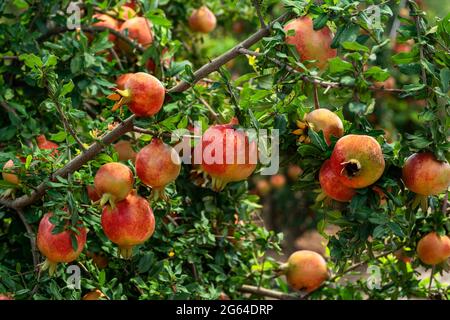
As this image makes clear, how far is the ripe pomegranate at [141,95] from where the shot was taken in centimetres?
129

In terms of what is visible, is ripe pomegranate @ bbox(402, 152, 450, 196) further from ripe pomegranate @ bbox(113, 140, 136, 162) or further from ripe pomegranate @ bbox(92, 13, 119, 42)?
ripe pomegranate @ bbox(92, 13, 119, 42)

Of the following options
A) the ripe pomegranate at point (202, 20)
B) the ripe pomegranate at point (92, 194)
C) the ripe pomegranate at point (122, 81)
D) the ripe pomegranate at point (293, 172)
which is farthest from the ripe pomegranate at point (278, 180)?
the ripe pomegranate at point (92, 194)

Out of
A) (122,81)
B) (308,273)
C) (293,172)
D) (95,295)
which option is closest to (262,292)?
(308,273)

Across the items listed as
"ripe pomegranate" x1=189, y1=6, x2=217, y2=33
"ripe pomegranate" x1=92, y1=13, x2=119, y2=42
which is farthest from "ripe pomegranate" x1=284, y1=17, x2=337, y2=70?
"ripe pomegranate" x1=189, y1=6, x2=217, y2=33

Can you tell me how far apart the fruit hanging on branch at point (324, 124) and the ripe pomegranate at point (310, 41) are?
9 cm

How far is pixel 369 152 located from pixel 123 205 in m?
0.46

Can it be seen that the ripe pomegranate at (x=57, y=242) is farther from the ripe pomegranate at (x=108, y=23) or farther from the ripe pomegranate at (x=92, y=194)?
the ripe pomegranate at (x=108, y=23)

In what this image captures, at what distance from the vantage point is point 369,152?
49.3 inches

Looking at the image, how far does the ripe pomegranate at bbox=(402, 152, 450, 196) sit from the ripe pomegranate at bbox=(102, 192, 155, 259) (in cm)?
48

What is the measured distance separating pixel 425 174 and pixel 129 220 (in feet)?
1.76

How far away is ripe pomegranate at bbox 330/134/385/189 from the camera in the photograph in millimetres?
1246
